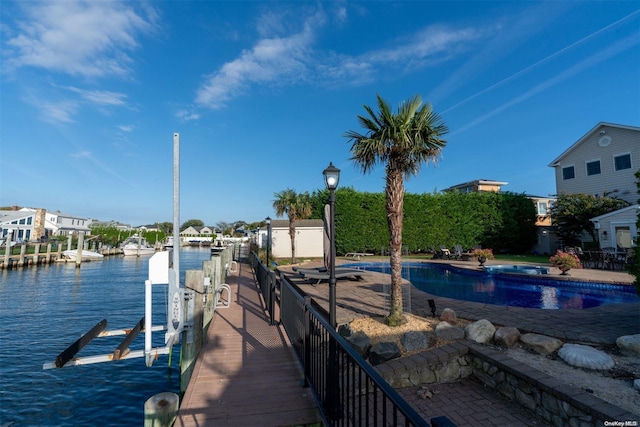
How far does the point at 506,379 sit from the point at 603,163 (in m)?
27.1

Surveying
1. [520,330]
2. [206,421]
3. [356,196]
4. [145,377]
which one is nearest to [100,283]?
[145,377]

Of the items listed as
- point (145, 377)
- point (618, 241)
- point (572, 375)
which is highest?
point (618, 241)

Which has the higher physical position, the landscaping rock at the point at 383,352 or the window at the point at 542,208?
the window at the point at 542,208

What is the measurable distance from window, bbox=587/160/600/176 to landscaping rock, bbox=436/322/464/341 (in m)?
26.3

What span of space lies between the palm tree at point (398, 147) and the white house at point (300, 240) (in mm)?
22634

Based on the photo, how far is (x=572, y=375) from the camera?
15.1 feet

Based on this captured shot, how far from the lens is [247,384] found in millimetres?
4285

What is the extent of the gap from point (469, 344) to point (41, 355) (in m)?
11.4

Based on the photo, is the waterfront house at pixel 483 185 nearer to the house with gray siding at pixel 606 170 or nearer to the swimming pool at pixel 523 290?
the house with gray siding at pixel 606 170

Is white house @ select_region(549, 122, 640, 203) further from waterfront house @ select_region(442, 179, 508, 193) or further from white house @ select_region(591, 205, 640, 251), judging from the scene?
waterfront house @ select_region(442, 179, 508, 193)

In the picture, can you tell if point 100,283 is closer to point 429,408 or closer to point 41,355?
point 41,355

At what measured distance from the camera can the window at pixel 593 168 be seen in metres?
23.7

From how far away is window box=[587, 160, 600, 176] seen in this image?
23.7 meters

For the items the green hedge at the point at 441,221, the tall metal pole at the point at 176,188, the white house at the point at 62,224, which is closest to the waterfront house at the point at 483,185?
the green hedge at the point at 441,221
